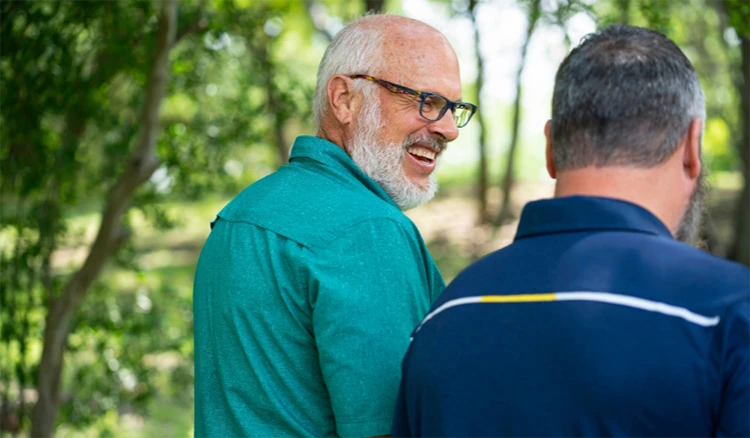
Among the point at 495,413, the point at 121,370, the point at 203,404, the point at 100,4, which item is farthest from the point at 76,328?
the point at 495,413

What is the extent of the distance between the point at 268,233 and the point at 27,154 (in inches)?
129

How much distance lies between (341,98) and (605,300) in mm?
1158

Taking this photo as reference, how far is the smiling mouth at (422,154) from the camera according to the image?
91.0 inches

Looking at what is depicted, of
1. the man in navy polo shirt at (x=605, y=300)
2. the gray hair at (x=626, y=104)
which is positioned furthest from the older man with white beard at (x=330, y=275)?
the gray hair at (x=626, y=104)

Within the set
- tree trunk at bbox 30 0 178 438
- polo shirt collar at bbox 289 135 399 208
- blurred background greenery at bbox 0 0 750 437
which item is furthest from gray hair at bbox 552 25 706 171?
tree trunk at bbox 30 0 178 438

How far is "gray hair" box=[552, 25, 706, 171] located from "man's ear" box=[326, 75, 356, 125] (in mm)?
889

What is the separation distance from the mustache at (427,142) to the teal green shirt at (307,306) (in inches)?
11.5

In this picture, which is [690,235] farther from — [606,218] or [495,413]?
[495,413]

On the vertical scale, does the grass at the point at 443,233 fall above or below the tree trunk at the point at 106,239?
below

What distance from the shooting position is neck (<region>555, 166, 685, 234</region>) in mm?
1363

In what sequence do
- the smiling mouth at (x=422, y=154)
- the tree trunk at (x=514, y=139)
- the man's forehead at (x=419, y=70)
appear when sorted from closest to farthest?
the man's forehead at (x=419, y=70) < the smiling mouth at (x=422, y=154) < the tree trunk at (x=514, y=139)

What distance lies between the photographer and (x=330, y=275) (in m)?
1.79

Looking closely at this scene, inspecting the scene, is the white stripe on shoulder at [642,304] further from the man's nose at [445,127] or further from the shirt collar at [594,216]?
the man's nose at [445,127]

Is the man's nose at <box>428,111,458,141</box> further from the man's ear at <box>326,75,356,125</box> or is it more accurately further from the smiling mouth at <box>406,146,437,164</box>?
the man's ear at <box>326,75,356,125</box>
